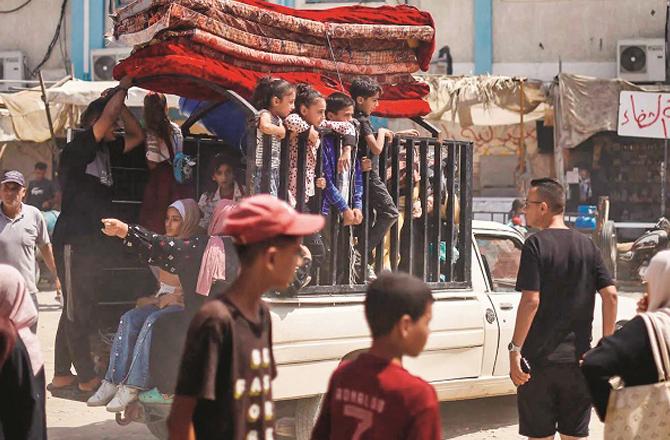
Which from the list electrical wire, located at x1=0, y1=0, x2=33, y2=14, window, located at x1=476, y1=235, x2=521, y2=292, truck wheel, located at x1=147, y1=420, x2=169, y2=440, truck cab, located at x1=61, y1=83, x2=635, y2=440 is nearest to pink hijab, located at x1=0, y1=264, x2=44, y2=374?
truck cab, located at x1=61, y1=83, x2=635, y2=440

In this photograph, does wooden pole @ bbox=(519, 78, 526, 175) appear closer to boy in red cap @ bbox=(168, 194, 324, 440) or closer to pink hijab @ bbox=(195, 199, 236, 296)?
pink hijab @ bbox=(195, 199, 236, 296)

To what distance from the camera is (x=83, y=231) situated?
662 centimetres

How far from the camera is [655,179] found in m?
18.4

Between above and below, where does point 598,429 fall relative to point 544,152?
below

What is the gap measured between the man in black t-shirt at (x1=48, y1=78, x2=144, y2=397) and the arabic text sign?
12.5 m

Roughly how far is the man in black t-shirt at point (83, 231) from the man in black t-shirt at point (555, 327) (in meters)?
2.71

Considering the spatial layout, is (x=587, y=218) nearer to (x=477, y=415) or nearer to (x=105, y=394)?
(x=477, y=415)

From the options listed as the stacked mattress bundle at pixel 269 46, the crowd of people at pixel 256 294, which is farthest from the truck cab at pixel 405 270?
the stacked mattress bundle at pixel 269 46

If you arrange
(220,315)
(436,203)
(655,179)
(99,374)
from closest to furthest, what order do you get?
1. (220,315)
2. (99,374)
3. (436,203)
4. (655,179)

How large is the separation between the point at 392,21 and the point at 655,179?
11990mm

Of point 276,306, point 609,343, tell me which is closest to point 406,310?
point 609,343

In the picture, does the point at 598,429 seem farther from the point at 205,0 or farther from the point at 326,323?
the point at 205,0

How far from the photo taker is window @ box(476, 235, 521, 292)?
7945 millimetres

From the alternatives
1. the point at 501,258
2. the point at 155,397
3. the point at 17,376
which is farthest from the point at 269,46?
the point at 17,376
